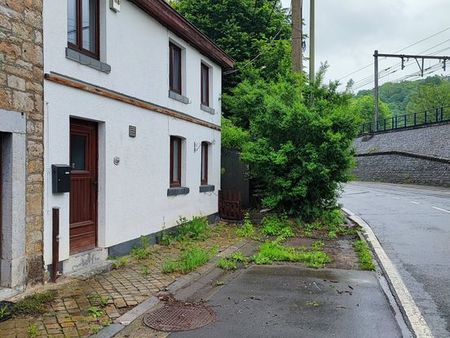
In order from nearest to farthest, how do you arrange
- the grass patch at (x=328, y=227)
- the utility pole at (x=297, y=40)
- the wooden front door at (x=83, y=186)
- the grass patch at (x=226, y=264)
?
the wooden front door at (x=83, y=186), the grass patch at (x=226, y=264), the grass patch at (x=328, y=227), the utility pole at (x=297, y=40)

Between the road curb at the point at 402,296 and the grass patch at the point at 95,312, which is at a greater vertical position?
the grass patch at the point at 95,312

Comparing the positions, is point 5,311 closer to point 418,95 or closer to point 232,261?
point 232,261

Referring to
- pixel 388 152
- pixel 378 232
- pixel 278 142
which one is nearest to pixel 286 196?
pixel 278 142

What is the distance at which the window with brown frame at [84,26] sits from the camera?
7.18 m

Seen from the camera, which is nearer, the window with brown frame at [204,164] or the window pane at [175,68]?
the window pane at [175,68]

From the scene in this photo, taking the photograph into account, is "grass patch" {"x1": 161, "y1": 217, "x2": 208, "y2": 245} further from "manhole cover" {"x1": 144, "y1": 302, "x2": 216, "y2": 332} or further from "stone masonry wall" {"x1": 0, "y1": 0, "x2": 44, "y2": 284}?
"manhole cover" {"x1": 144, "y1": 302, "x2": 216, "y2": 332}

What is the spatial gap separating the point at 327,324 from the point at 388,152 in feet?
114

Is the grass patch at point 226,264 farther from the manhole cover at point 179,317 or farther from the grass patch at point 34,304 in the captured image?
the grass patch at point 34,304

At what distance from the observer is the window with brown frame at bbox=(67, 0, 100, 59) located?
283 inches

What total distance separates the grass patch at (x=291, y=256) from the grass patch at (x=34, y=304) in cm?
386

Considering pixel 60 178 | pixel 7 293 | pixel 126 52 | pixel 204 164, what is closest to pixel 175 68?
pixel 126 52

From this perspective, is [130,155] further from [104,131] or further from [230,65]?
[230,65]

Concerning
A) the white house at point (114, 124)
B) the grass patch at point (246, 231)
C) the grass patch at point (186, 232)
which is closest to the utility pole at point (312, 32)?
the white house at point (114, 124)

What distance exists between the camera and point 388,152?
3756 cm
